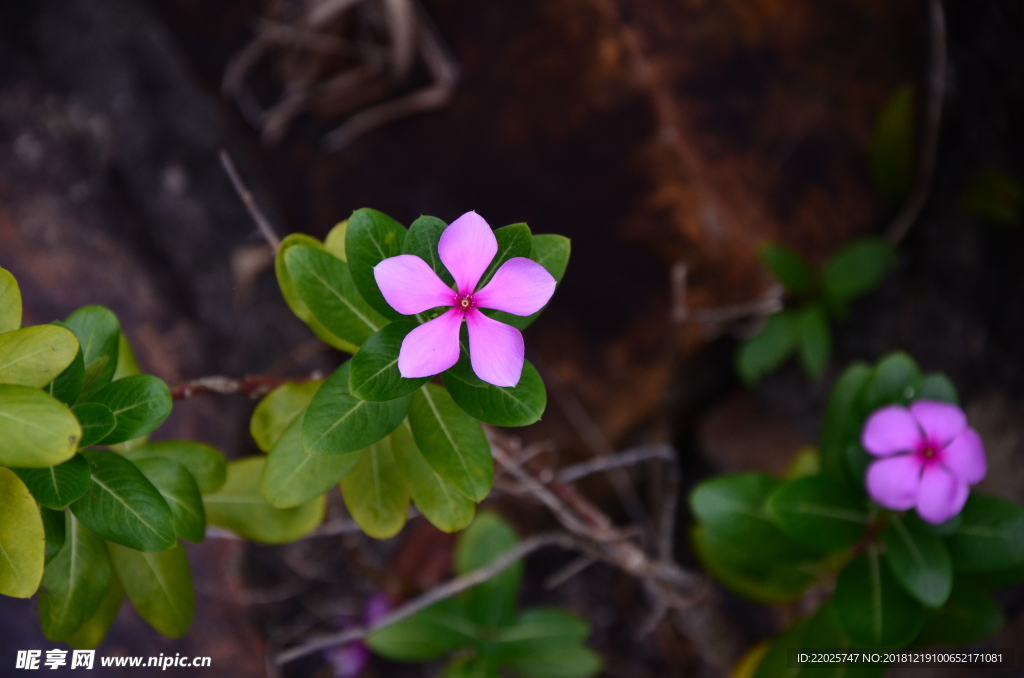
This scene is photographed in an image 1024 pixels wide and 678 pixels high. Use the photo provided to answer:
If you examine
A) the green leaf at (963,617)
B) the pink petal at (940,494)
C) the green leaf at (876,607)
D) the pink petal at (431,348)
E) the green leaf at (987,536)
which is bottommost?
the green leaf at (963,617)

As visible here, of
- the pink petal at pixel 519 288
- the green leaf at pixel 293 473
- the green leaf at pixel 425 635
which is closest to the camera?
the pink petal at pixel 519 288

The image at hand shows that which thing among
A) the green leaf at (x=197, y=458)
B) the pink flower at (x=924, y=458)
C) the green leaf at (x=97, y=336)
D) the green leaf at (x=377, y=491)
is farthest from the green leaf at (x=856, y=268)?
the green leaf at (x=97, y=336)

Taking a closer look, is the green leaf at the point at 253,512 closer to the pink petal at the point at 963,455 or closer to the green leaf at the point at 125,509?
the green leaf at the point at 125,509

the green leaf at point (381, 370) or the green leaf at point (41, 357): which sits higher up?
the green leaf at point (41, 357)

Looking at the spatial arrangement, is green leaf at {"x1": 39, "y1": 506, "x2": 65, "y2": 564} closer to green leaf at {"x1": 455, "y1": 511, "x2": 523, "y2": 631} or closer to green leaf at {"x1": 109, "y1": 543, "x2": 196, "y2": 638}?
green leaf at {"x1": 109, "y1": 543, "x2": 196, "y2": 638}

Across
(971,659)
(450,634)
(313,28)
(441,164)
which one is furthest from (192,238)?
(971,659)

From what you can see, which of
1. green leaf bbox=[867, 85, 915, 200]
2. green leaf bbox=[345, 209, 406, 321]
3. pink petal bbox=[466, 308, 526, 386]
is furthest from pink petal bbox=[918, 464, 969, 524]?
green leaf bbox=[867, 85, 915, 200]

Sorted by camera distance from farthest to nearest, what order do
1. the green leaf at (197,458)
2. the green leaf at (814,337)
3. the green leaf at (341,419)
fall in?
the green leaf at (814,337)
the green leaf at (197,458)
the green leaf at (341,419)
